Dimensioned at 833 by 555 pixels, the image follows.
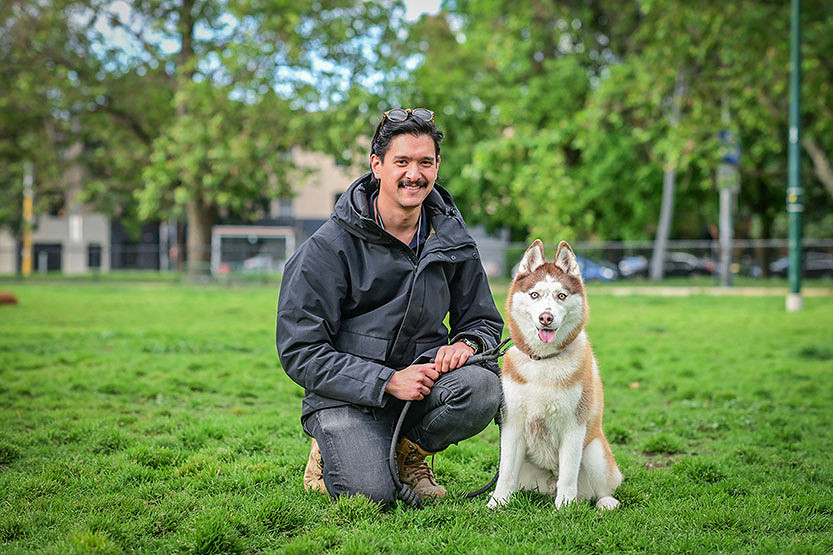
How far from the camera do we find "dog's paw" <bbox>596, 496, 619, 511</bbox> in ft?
13.1

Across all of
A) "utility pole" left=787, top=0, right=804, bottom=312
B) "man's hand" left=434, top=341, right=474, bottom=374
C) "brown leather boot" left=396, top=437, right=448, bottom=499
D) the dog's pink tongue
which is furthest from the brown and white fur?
"utility pole" left=787, top=0, right=804, bottom=312

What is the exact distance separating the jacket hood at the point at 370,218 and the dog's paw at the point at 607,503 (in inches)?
61.4

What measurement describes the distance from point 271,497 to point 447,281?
4.97ft

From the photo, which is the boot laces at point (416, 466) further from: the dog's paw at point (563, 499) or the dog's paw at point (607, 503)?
the dog's paw at point (607, 503)

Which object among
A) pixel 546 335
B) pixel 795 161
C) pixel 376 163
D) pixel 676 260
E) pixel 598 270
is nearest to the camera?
pixel 546 335

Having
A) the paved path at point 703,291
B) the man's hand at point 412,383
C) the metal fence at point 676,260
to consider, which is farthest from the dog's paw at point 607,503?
the metal fence at point 676,260

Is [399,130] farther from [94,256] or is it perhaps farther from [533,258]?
[94,256]

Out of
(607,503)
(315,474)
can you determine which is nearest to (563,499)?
(607,503)

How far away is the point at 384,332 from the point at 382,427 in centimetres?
52

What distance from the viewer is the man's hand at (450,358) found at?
13.1ft

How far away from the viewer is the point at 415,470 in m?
4.30

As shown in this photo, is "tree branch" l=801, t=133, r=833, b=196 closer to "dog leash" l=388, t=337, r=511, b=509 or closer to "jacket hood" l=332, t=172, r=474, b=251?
"jacket hood" l=332, t=172, r=474, b=251

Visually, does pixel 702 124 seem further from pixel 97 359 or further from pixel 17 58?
pixel 17 58

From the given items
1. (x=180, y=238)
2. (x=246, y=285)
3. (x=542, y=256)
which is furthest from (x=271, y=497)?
(x=180, y=238)
